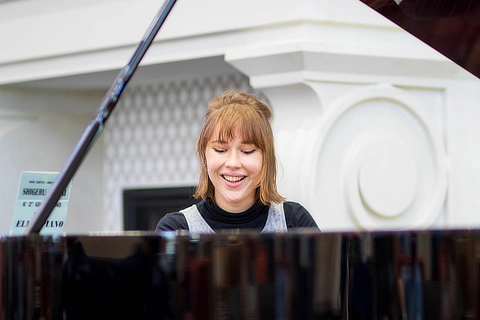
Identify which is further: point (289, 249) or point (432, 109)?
point (432, 109)

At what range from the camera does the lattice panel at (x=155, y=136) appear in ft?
13.7

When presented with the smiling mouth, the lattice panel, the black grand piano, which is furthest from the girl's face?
the lattice panel

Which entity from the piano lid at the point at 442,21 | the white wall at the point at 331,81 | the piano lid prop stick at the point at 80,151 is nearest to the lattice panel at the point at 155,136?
the white wall at the point at 331,81

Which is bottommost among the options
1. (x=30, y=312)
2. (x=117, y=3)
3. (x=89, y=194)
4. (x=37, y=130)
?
(x=30, y=312)

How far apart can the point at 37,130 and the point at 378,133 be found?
1929 millimetres

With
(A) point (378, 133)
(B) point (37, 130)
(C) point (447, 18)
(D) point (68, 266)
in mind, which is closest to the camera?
(D) point (68, 266)

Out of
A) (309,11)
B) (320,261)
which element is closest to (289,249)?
(320,261)

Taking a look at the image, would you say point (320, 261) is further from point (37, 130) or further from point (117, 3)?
point (37, 130)

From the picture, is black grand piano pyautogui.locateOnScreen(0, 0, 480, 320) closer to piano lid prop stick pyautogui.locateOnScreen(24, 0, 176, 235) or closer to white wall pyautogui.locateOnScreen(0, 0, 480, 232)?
piano lid prop stick pyautogui.locateOnScreen(24, 0, 176, 235)

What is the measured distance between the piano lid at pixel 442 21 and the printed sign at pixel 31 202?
3.87 feet

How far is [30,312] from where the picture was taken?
136 centimetres

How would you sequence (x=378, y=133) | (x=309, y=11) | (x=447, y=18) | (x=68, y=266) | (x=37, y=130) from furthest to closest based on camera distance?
(x=37, y=130)
(x=378, y=133)
(x=309, y=11)
(x=447, y=18)
(x=68, y=266)

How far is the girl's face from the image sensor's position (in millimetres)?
2189

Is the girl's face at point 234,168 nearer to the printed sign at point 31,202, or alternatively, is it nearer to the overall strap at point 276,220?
the overall strap at point 276,220
